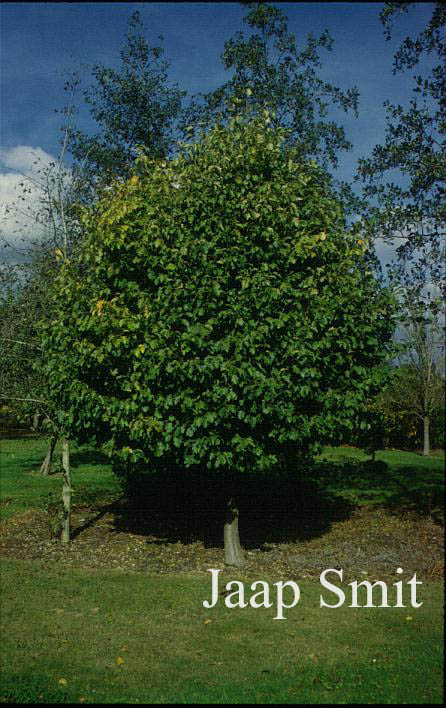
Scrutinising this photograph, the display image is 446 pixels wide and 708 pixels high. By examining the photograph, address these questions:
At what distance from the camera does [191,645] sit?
8.04 metres

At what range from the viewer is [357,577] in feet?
36.0

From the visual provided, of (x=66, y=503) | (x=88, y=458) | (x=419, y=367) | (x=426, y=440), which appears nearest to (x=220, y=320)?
(x=66, y=503)

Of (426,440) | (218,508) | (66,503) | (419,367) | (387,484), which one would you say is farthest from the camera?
(426,440)

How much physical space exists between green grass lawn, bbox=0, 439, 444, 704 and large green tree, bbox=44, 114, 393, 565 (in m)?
2.09

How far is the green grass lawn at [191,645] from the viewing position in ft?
21.5

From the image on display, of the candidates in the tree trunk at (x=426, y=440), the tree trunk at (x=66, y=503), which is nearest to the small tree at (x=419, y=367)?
the tree trunk at (x=426, y=440)

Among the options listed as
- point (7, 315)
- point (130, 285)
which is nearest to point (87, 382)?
point (130, 285)

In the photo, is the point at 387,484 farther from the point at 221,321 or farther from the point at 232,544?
the point at 221,321

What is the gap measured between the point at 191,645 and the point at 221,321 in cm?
456

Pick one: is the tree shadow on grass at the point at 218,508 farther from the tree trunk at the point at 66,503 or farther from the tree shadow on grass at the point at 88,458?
the tree shadow on grass at the point at 88,458

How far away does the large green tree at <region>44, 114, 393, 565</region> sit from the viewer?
10109 millimetres

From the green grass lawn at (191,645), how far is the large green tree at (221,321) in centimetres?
209

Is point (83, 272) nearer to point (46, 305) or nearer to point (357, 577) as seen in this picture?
point (46, 305)

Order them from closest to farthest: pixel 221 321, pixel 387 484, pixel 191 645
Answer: pixel 191 645
pixel 221 321
pixel 387 484
